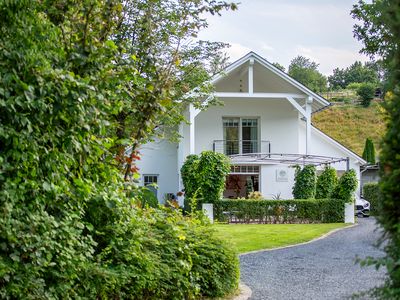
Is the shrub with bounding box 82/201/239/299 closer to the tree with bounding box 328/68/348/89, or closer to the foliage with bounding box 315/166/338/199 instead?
the foliage with bounding box 315/166/338/199

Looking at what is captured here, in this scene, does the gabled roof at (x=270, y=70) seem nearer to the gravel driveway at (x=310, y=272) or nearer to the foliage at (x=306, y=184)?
the foliage at (x=306, y=184)

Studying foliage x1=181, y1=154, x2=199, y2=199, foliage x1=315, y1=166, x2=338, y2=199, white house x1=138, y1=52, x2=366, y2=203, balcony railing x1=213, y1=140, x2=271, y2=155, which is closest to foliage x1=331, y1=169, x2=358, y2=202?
foliage x1=315, y1=166, x2=338, y2=199

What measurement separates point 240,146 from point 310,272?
1755 cm

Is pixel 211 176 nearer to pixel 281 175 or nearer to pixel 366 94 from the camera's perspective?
pixel 281 175

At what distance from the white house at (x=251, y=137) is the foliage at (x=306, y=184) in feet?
8.58

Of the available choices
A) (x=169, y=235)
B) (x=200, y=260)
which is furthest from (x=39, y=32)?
(x=200, y=260)

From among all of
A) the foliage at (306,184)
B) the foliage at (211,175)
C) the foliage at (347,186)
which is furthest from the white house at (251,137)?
the foliage at (211,175)

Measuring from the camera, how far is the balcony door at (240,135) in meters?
27.9

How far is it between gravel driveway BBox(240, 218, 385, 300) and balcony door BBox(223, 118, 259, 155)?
12868mm

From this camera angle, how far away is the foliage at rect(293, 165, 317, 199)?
23.5m

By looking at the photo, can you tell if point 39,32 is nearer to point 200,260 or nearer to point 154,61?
point 154,61

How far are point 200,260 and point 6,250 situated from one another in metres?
3.09

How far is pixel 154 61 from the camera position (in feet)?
20.9

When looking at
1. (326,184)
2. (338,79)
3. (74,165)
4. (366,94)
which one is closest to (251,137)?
(326,184)
